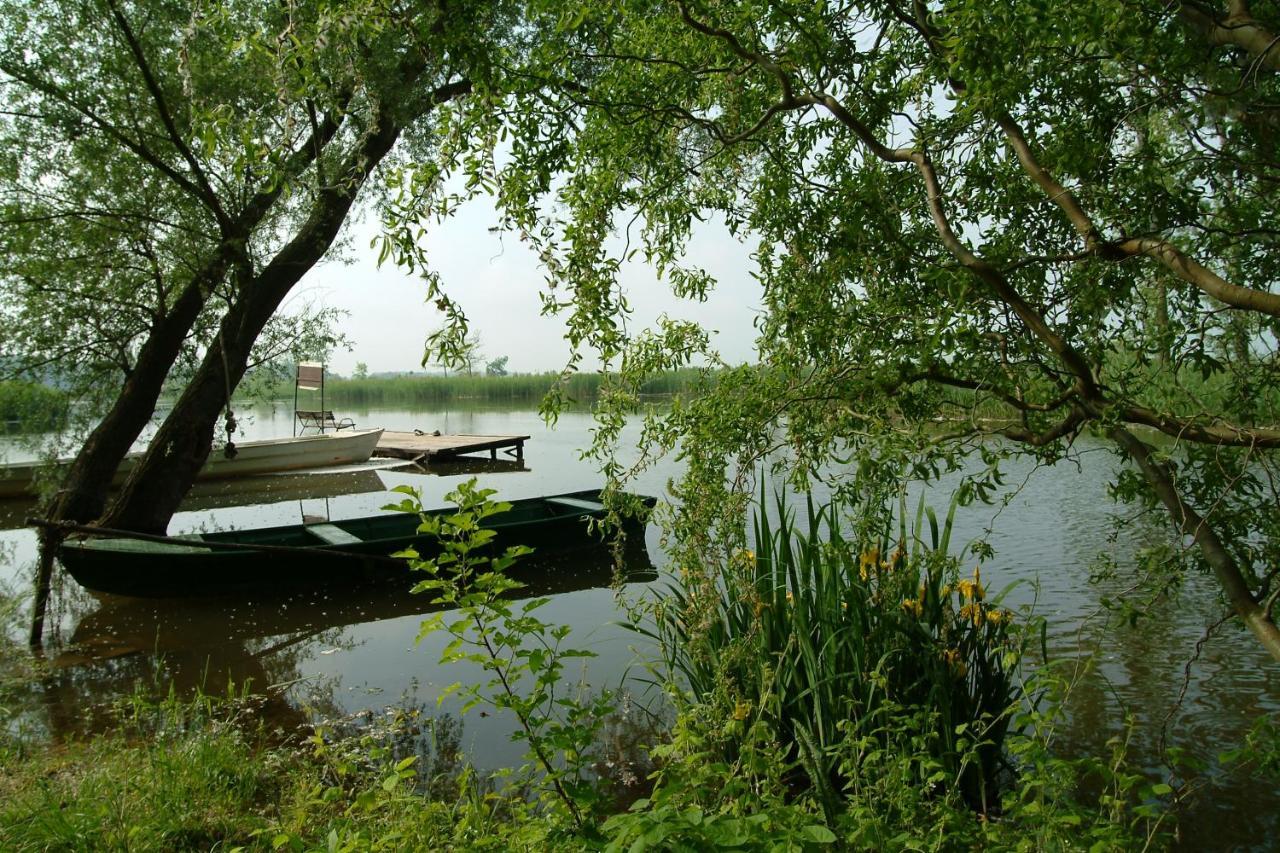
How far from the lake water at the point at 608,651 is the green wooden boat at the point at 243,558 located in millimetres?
243

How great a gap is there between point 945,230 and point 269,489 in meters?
16.4

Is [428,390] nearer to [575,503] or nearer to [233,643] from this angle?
[575,503]

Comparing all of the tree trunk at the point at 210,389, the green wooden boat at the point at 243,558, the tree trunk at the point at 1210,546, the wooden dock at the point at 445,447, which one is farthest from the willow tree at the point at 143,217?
the wooden dock at the point at 445,447

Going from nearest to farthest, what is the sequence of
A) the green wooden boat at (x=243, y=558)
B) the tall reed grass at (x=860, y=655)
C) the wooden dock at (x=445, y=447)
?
the tall reed grass at (x=860, y=655)
the green wooden boat at (x=243, y=558)
the wooden dock at (x=445, y=447)

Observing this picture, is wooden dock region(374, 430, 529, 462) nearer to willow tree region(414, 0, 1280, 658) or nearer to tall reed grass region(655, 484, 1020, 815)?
tall reed grass region(655, 484, 1020, 815)

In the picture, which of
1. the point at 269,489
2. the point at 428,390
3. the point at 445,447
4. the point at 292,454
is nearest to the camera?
the point at 269,489

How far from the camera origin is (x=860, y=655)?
3.83 m

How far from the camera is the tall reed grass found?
365 centimetres

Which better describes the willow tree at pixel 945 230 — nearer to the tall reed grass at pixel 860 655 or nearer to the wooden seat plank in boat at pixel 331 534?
the tall reed grass at pixel 860 655

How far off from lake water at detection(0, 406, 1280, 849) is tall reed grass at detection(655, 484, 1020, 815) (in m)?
0.52

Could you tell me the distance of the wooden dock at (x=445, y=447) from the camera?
2106 centimetres

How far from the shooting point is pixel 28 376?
356 inches

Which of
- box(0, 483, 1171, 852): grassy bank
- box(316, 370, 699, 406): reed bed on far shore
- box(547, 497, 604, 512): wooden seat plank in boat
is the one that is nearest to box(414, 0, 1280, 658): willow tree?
box(0, 483, 1171, 852): grassy bank

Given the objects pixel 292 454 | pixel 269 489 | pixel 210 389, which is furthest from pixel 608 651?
pixel 292 454
